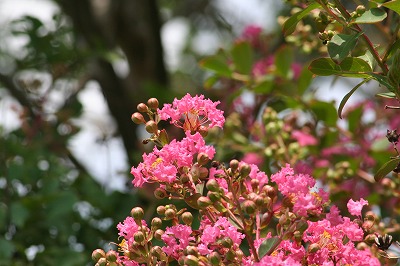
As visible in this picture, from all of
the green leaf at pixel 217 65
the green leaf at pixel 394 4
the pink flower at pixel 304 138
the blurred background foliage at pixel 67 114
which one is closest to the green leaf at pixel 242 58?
the green leaf at pixel 217 65

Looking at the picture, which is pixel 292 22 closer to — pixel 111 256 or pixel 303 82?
pixel 111 256

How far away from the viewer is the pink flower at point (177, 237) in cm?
90

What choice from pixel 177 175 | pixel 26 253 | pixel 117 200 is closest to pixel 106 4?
pixel 117 200

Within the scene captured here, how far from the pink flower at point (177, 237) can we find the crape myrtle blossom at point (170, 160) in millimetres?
60

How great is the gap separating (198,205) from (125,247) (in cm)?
13

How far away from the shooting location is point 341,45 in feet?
→ 3.03

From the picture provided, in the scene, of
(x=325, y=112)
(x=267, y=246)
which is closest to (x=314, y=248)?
(x=267, y=246)

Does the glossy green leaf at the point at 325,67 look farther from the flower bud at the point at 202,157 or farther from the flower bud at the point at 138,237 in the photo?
the flower bud at the point at 138,237

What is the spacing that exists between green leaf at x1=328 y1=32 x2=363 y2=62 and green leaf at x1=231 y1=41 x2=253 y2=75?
1041mm

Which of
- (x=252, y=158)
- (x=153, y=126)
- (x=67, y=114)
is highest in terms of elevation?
(x=153, y=126)

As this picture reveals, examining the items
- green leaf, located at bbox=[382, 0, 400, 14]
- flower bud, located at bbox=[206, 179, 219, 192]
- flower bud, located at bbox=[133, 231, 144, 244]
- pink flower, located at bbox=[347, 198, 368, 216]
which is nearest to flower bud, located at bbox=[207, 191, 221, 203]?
flower bud, located at bbox=[206, 179, 219, 192]

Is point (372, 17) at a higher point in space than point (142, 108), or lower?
higher

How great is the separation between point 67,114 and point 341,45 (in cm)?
169

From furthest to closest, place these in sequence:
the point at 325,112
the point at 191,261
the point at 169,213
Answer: the point at 325,112 → the point at 169,213 → the point at 191,261
